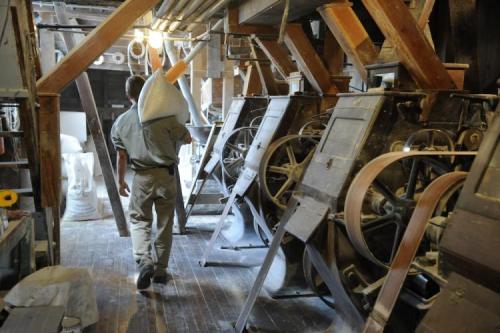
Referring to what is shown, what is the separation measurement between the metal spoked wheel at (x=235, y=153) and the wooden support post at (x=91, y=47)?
147 centimetres

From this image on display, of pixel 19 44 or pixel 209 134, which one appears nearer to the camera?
pixel 19 44

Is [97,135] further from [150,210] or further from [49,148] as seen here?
[49,148]

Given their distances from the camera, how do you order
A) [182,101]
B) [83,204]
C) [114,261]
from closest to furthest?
[182,101], [114,261], [83,204]

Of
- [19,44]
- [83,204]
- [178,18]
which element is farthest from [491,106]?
[83,204]

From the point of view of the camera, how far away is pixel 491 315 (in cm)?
142

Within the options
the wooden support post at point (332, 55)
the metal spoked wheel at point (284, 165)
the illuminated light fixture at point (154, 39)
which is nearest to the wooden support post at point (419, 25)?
the metal spoked wheel at point (284, 165)

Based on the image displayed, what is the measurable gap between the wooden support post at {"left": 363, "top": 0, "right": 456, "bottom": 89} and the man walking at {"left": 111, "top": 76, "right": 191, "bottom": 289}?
1.64m

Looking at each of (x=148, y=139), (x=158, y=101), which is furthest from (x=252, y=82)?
(x=148, y=139)

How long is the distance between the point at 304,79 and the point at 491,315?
3030mm

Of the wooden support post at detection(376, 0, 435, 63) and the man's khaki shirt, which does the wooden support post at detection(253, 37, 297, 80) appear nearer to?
the man's khaki shirt

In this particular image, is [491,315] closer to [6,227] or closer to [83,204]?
[6,227]

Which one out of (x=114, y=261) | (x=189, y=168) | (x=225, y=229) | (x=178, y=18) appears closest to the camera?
(x=114, y=261)

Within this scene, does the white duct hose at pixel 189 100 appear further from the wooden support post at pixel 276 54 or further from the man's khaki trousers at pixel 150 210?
the man's khaki trousers at pixel 150 210

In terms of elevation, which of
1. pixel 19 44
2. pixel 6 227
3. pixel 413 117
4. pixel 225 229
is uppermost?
pixel 19 44
